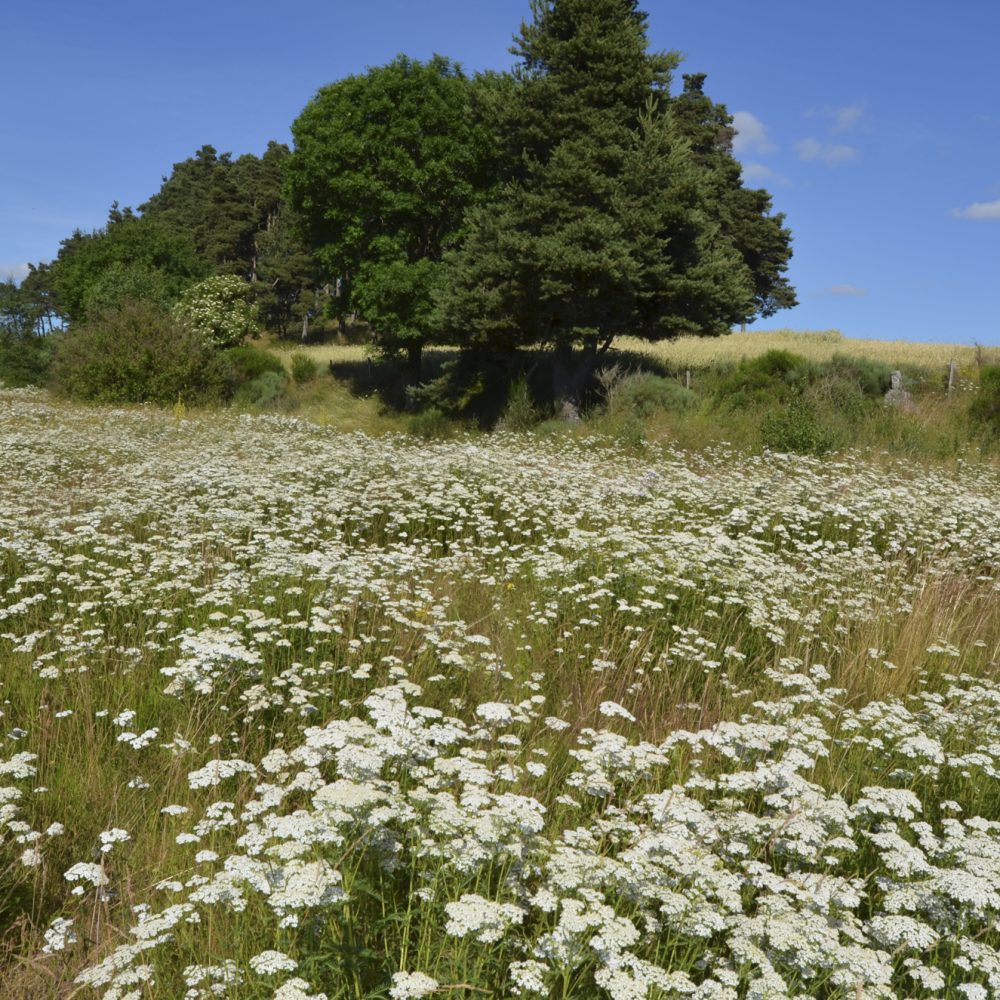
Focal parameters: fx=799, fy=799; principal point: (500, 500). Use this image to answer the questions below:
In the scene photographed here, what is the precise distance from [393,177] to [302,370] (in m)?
9.78

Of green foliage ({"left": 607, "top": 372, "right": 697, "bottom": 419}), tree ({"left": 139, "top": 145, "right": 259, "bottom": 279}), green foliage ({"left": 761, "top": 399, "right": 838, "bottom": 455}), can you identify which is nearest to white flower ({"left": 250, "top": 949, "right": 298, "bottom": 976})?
green foliage ({"left": 761, "top": 399, "right": 838, "bottom": 455})

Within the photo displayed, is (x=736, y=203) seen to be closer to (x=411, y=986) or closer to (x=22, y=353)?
(x=22, y=353)

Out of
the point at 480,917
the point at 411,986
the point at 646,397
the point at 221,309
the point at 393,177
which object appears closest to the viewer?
the point at 411,986

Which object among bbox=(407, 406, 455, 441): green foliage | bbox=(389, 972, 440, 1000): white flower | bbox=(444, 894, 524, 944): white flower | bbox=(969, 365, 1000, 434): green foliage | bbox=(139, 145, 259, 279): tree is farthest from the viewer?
bbox=(139, 145, 259, 279): tree

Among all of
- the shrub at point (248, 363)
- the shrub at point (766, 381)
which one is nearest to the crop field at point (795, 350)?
the shrub at point (766, 381)

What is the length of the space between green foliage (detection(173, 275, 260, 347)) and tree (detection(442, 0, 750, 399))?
23.7 metres

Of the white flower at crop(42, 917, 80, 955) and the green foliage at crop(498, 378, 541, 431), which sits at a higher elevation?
the green foliage at crop(498, 378, 541, 431)

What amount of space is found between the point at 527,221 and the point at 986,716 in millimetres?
19223

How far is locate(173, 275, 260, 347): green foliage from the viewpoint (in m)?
42.1

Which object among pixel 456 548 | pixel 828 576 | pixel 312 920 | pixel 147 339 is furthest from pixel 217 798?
pixel 147 339

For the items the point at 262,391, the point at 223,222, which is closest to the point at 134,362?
the point at 262,391

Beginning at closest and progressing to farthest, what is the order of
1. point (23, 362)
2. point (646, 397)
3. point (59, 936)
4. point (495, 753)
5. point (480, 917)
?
1. point (480, 917)
2. point (59, 936)
3. point (495, 753)
4. point (646, 397)
5. point (23, 362)

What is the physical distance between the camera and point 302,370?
33.8 metres

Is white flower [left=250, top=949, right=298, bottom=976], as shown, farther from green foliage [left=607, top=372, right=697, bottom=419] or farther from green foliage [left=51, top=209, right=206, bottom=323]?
green foliage [left=51, top=209, right=206, bottom=323]
